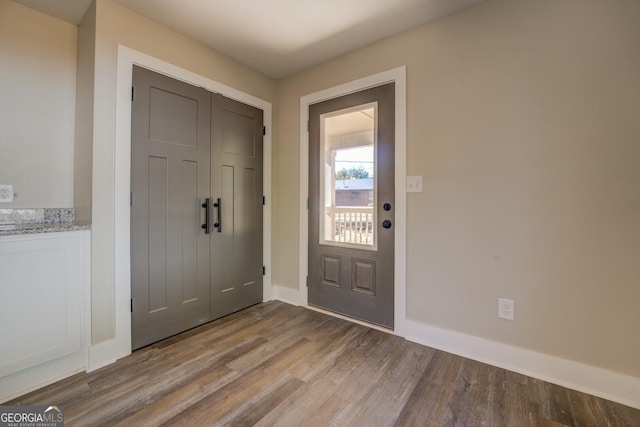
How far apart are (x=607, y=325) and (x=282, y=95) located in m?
3.31

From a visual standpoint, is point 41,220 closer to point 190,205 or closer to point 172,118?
point 190,205

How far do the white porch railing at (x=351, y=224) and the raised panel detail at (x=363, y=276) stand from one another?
195 millimetres

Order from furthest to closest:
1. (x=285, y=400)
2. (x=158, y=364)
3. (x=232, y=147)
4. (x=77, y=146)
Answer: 1. (x=232, y=147)
2. (x=77, y=146)
3. (x=158, y=364)
4. (x=285, y=400)

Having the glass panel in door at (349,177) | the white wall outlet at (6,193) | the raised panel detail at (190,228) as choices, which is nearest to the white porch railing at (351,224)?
the glass panel in door at (349,177)

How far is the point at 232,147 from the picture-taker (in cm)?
271

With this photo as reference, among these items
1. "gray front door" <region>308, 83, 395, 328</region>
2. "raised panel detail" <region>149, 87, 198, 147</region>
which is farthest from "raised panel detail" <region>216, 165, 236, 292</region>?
"gray front door" <region>308, 83, 395, 328</region>

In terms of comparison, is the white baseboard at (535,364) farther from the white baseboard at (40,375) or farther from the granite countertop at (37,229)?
the granite countertop at (37,229)

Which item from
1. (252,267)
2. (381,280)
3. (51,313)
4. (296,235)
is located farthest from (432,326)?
(51,313)

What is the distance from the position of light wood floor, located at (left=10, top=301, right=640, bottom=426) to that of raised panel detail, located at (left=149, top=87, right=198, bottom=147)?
5.47 feet

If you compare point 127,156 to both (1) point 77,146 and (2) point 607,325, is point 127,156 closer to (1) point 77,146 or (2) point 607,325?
(1) point 77,146

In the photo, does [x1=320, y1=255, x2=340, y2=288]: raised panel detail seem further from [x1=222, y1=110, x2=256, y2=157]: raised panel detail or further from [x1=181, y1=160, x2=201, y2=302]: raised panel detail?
[x1=222, y1=110, x2=256, y2=157]: raised panel detail

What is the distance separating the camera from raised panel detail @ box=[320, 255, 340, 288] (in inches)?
108

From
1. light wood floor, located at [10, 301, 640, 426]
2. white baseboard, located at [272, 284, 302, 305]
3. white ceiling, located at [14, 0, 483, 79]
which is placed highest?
white ceiling, located at [14, 0, 483, 79]

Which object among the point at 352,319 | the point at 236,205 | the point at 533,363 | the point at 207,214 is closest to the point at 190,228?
the point at 207,214
